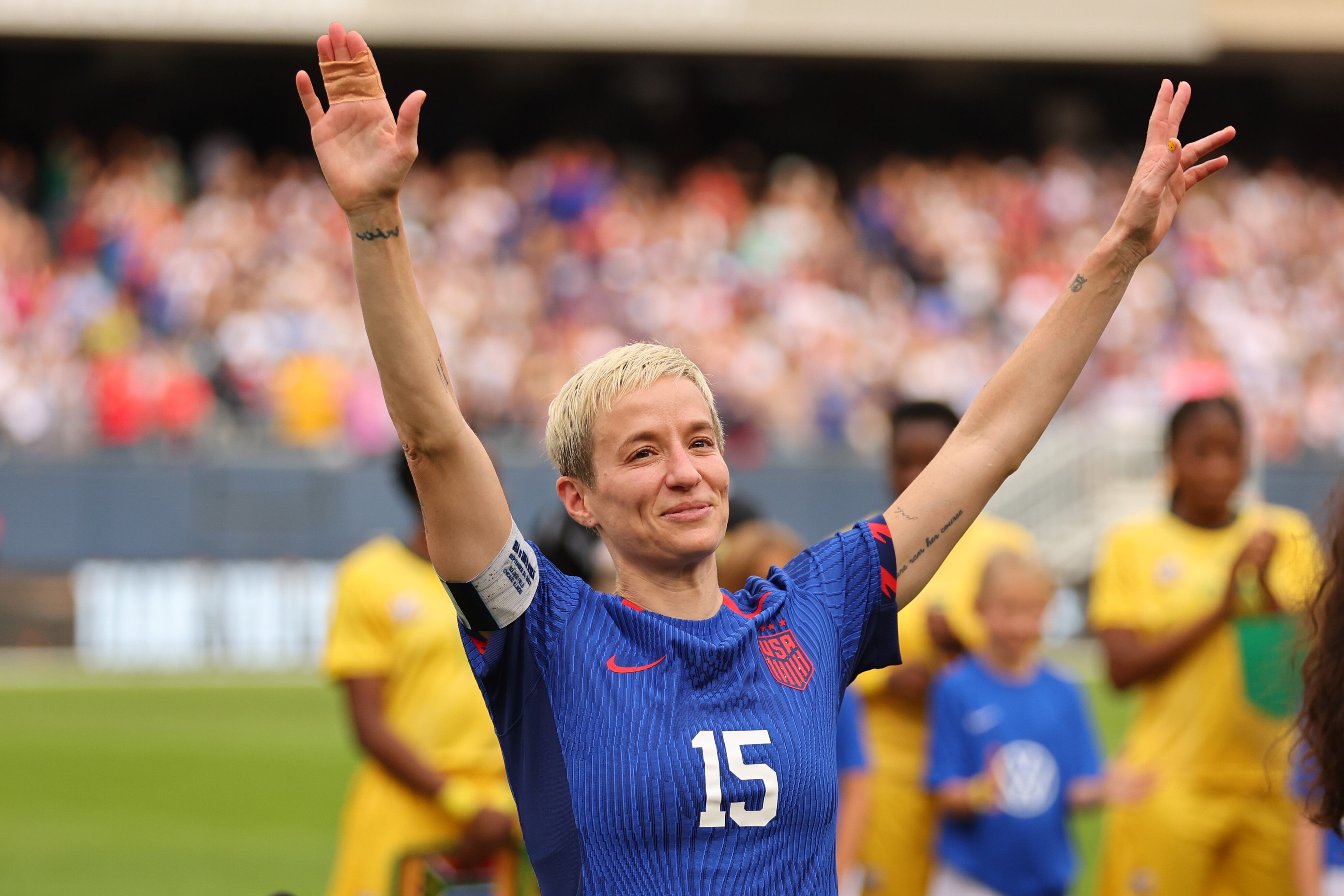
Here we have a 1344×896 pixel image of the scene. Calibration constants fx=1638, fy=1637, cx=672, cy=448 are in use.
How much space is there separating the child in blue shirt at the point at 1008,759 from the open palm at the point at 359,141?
10.4ft

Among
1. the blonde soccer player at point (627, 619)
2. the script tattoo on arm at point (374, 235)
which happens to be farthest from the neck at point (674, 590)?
the script tattoo on arm at point (374, 235)

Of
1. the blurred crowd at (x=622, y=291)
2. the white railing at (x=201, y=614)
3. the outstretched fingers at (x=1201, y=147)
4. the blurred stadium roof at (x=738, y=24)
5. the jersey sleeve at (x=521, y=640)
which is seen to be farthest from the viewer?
the blurred stadium roof at (x=738, y=24)

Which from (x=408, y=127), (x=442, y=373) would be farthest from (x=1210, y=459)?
(x=408, y=127)

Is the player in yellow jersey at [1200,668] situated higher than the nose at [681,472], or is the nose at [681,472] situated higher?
the nose at [681,472]

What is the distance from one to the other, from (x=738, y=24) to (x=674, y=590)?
23.7 meters

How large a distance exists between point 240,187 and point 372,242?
19.7m

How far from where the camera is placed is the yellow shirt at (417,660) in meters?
4.87

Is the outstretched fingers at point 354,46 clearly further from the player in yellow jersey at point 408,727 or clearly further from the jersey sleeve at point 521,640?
the player in yellow jersey at point 408,727

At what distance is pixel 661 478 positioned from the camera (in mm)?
2639

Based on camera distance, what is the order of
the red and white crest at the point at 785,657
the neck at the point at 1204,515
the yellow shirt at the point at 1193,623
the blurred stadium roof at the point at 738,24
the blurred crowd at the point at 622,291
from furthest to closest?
1. the blurred stadium roof at the point at 738,24
2. the blurred crowd at the point at 622,291
3. the neck at the point at 1204,515
4. the yellow shirt at the point at 1193,623
5. the red and white crest at the point at 785,657

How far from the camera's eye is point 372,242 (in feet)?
8.05

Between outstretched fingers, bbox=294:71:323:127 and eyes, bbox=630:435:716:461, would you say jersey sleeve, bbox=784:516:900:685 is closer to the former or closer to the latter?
eyes, bbox=630:435:716:461

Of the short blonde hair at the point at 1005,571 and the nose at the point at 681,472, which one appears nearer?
the nose at the point at 681,472

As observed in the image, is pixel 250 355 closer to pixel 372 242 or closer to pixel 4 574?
pixel 4 574
